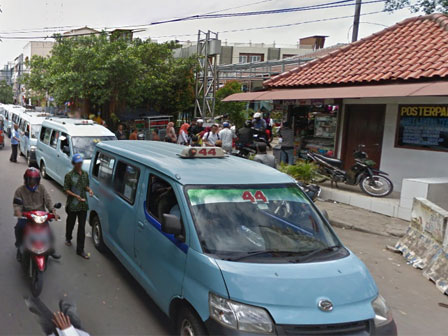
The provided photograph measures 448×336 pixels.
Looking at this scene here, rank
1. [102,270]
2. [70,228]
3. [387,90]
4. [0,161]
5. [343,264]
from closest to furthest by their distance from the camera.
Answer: [343,264]
[102,270]
[70,228]
[387,90]
[0,161]

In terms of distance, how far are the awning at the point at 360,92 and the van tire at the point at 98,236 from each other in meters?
6.54

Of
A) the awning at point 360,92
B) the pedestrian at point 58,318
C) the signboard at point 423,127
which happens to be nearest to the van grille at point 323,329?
the pedestrian at point 58,318

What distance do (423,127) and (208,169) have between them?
789 centimetres

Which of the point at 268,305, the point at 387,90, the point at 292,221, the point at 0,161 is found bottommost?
the point at 0,161

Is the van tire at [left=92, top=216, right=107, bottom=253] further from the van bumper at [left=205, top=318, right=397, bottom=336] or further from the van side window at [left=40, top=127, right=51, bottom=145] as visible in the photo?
the van side window at [left=40, top=127, right=51, bottom=145]

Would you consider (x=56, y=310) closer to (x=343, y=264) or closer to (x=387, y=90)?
(x=343, y=264)

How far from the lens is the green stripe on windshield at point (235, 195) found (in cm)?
383

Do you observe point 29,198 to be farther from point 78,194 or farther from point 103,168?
point 103,168

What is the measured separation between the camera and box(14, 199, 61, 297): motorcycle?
4793 millimetres

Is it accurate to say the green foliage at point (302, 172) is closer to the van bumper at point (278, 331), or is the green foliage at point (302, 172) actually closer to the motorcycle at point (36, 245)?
the motorcycle at point (36, 245)

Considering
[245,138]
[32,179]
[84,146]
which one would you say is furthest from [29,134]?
[32,179]

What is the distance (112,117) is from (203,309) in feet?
70.5

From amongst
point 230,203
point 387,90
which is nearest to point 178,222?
point 230,203

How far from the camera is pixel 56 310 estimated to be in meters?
4.53
